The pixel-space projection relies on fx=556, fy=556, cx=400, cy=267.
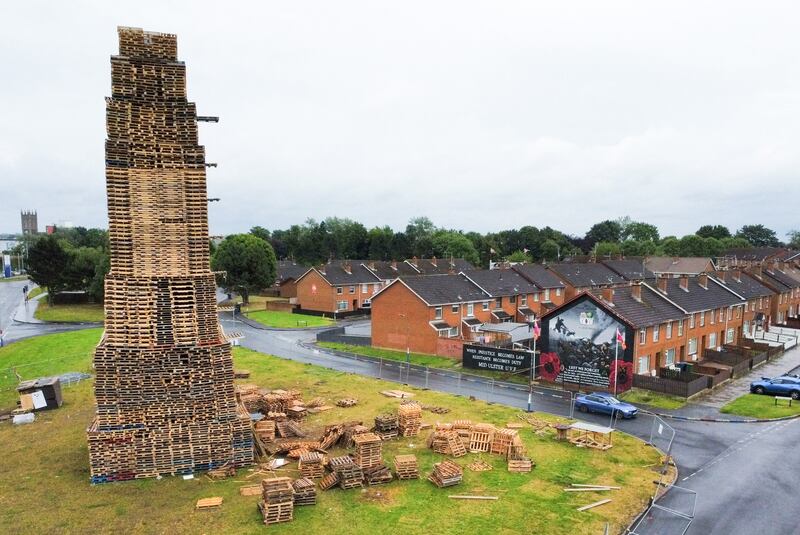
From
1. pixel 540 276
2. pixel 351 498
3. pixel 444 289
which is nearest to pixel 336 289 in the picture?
pixel 444 289

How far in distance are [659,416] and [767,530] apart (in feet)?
47.1

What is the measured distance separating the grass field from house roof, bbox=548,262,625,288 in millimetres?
52263

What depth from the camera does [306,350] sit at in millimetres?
55562

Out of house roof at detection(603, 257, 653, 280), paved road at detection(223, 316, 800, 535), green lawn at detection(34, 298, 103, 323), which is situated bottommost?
paved road at detection(223, 316, 800, 535)

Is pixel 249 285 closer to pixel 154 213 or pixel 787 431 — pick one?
pixel 154 213

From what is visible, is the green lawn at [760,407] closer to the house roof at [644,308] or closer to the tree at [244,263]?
the house roof at [644,308]

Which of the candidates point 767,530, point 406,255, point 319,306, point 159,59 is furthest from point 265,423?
point 406,255

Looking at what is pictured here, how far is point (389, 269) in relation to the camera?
310 ft

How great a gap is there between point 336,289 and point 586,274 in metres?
37.8

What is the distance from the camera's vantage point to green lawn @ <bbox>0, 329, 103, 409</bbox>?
4353 centimetres

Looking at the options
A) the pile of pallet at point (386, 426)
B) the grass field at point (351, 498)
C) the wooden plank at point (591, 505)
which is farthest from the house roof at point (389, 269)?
the wooden plank at point (591, 505)

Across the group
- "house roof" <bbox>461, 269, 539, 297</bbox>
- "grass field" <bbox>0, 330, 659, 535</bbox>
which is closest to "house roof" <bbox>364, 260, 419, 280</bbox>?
"house roof" <bbox>461, 269, 539, 297</bbox>

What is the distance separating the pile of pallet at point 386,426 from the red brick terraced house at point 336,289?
50.4m

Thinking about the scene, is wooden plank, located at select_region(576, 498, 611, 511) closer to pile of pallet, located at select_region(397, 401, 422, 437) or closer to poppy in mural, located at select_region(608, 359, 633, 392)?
pile of pallet, located at select_region(397, 401, 422, 437)
